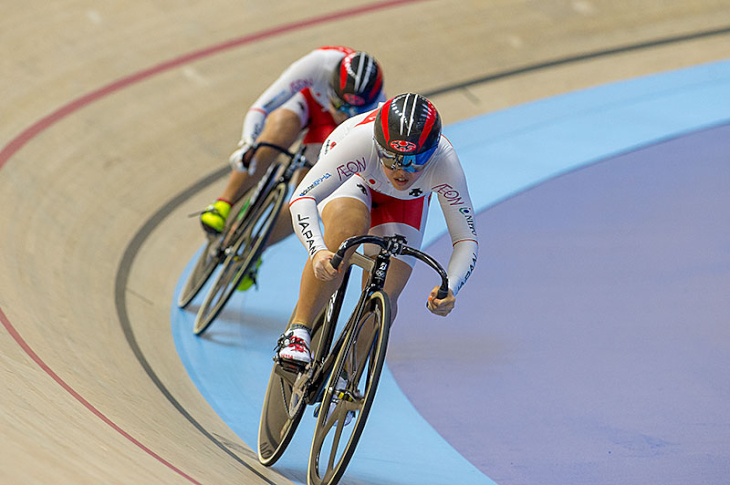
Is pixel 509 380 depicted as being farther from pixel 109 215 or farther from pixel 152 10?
pixel 152 10

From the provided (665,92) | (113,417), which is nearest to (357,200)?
(113,417)

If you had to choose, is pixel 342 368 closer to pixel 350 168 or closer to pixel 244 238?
pixel 350 168

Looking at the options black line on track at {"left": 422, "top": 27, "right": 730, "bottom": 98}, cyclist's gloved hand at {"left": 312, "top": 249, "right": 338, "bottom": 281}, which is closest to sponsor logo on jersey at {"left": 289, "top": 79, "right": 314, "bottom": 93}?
cyclist's gloved hand at {"left": 312, "top": 249, "right": 338, "bottom": 281}

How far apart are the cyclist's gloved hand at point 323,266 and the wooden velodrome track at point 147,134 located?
655 mm

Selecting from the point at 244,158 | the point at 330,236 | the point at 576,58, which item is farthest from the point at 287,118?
the point at 576,58

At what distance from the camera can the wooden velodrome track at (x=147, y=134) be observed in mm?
2770

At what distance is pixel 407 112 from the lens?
9.34 feet

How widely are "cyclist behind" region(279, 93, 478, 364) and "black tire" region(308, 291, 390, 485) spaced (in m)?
0.15

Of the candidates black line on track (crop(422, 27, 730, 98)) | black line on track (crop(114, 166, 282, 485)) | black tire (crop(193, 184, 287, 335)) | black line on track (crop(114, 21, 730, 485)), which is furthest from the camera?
black line on track (crop(422, 27, 730, 98))

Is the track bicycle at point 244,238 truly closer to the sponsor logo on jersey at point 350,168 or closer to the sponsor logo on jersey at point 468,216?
the sponsor logo on jersey at point 350,168

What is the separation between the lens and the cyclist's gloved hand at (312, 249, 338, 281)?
2.80 meters

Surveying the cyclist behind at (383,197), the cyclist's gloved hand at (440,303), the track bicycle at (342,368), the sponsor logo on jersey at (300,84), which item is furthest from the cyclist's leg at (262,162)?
the cyclist's gloved hand at (440,303)

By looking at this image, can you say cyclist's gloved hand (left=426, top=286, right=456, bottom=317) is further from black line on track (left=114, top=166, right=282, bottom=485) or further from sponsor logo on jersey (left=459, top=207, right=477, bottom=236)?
black line on track (left=114, top=166, right=282, bottom=485)

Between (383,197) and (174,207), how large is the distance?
2.40 meters
